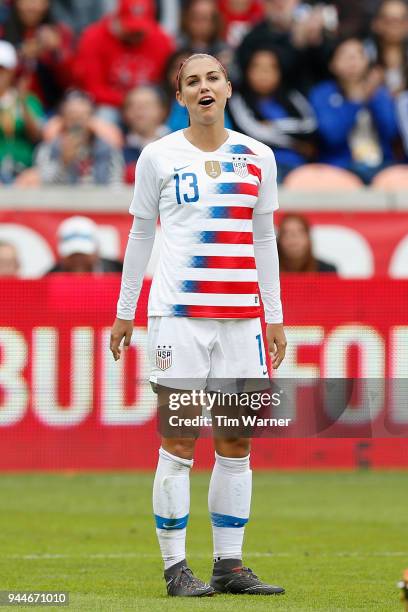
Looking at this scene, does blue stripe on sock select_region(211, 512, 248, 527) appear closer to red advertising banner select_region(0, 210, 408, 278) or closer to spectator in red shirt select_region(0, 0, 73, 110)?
red advertising banner select_region(0, 210, 408, 278)

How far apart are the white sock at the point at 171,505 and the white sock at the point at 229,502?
210 millimetres

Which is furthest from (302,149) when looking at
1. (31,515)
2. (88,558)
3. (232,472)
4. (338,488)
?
(232,472)

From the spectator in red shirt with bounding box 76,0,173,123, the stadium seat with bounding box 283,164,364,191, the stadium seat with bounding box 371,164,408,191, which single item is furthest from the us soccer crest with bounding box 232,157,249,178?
the spectator in red shirt with bounding box 76,0,173,123

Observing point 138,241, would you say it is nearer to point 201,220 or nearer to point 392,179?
point 201,220

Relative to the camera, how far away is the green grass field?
275 inches

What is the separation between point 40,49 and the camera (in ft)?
54.4

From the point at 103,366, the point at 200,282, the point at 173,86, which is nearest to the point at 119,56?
the point at 173,86

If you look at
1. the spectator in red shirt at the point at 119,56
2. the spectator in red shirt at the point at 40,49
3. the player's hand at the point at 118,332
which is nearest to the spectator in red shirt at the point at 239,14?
the spectator in red shirt at the point at 119,56

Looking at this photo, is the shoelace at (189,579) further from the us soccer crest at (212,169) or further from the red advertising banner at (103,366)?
the red advertising banner at (103,366)

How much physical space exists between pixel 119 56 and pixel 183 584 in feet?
34.4

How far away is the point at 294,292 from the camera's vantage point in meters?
12.9

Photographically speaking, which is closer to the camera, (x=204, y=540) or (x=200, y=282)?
(x=200, y=282)

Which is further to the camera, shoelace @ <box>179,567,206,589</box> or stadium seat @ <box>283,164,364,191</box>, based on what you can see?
stadium seat @ <box>283,164,364,191</box>

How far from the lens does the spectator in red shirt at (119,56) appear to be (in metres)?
16.3
